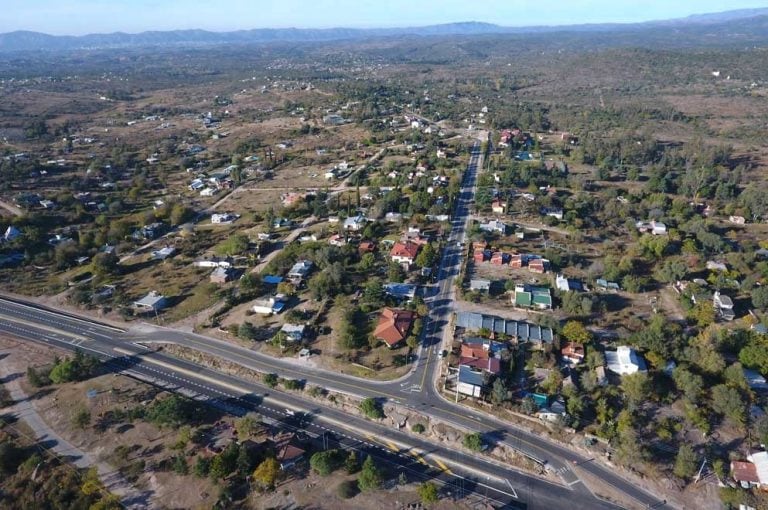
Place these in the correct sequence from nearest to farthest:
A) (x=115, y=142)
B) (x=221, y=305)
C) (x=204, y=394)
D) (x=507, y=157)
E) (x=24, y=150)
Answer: (x=204, y=394) < (x=221, y=305) < (x=507, y=157) < (x=24, y=150) < (x=115, y=142)

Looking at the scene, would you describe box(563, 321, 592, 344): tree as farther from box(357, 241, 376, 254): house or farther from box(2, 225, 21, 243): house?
box(2, 225, 21, 243): house

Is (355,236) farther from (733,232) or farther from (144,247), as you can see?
(733,232)

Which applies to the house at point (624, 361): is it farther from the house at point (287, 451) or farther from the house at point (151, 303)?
the house at point (151, 303)

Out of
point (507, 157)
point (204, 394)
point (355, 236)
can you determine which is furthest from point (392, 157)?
point (204, 394)

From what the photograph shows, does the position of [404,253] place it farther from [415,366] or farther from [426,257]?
[415,366]

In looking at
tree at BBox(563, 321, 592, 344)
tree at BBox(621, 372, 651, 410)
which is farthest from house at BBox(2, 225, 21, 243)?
tree at BBox(621, 372, 651, 410)
